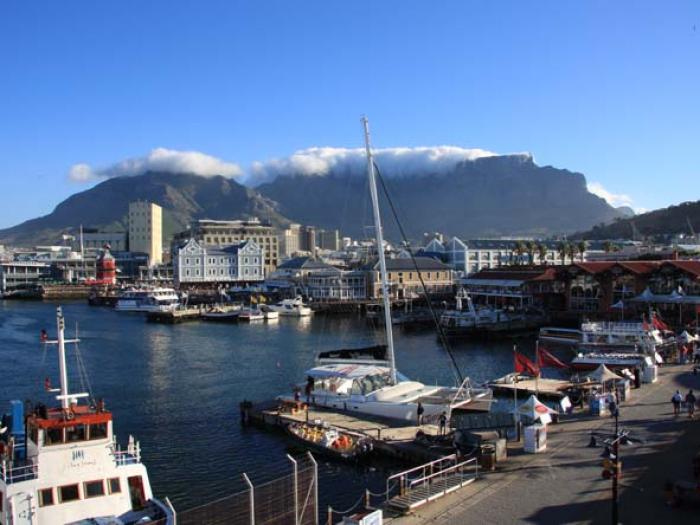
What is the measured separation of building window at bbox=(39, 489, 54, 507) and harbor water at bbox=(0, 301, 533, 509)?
5.64 m

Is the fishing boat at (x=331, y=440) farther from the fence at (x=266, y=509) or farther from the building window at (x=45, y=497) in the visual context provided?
the building window at (x=45, y=497)

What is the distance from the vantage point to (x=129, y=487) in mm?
19047

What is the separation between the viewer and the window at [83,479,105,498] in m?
18.1

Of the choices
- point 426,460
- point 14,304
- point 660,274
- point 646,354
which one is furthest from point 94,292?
point 426,460

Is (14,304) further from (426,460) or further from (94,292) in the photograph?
(426,460)

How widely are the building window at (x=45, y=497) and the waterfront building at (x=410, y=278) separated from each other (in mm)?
90675

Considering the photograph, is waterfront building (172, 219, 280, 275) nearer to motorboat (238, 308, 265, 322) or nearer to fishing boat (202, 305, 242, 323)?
fishing boat (202, 305, 242, 323)

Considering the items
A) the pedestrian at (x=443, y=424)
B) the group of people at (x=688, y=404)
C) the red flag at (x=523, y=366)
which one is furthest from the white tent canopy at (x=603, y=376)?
the pedestrian at (x=443, y=424)

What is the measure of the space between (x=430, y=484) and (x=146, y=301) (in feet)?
317

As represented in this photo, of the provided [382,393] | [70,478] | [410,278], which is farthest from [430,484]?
[410,278]

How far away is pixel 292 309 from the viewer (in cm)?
9700

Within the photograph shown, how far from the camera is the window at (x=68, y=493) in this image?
1786 centimetres

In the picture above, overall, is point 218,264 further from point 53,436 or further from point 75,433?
point 53,436

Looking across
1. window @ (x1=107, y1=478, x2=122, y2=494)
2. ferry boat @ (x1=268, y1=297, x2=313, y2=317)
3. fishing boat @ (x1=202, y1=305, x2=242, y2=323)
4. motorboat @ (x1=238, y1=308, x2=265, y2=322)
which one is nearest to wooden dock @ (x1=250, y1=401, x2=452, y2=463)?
window @ (x1=107, y1=478, x2=122, y2=494)
